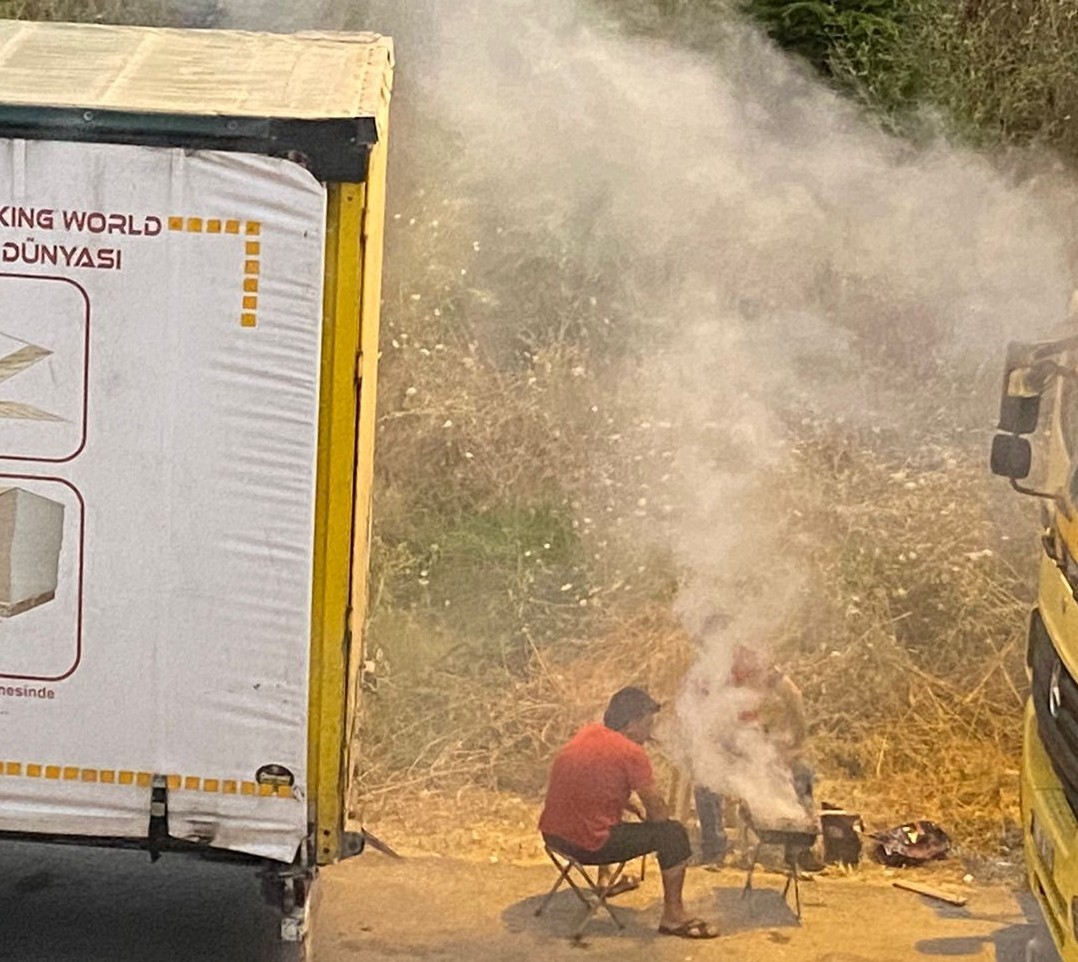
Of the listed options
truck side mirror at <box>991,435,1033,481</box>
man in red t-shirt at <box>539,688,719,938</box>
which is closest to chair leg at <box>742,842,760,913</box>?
man in red t-shirt at <box>539,688,719,938</box>

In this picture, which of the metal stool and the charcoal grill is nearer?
the metal stool

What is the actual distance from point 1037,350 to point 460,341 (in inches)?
201

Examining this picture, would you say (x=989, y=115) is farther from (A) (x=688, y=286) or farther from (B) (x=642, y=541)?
(B) (x=642, y=541)

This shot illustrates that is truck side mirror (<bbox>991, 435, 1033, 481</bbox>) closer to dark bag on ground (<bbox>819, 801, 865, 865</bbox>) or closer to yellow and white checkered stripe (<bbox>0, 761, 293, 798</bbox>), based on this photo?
dark bag on ground (<bbox>819, 801, 865, 865</bbox>)

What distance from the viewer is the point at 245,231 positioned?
4781 millimetres

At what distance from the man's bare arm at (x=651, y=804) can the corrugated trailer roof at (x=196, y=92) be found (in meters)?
2.77

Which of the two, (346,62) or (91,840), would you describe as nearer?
(91,840)

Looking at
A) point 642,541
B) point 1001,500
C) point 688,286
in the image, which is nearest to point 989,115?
point 688,286

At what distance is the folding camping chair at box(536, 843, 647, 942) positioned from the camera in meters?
6.54

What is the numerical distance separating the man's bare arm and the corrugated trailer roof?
277cm

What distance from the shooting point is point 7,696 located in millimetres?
5023

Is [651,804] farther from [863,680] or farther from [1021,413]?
[863,680]

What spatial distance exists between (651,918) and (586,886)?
337 millimetres

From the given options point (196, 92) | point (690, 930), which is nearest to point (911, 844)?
point (690, 930)
